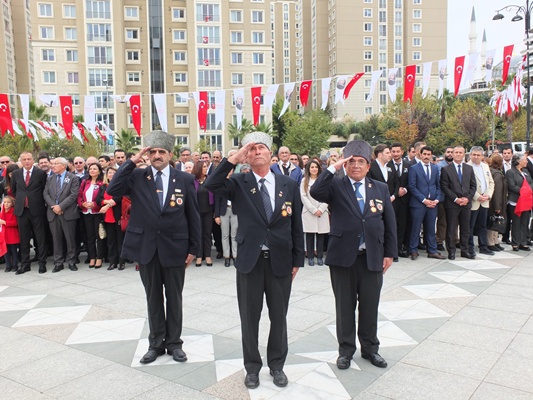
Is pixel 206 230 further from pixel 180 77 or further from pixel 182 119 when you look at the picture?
pixel 180 77

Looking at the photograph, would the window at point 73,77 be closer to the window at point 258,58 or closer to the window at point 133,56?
the window at point 133,56

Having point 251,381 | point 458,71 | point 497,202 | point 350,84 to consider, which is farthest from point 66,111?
point 251,381

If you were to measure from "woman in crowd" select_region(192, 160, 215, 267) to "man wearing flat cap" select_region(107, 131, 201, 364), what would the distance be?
4.08 metres

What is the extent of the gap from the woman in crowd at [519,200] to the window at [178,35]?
4937cm

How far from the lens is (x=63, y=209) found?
849cm

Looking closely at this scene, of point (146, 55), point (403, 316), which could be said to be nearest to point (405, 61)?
point (146, 55)

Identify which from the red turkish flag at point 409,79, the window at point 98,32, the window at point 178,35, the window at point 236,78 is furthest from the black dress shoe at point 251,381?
the window at point 178,35

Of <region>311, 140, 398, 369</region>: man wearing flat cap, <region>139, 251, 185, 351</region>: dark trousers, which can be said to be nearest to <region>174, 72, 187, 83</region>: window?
<region>139, 251, 185, 351</region>: dark trousers

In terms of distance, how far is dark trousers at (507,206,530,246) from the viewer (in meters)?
9.60

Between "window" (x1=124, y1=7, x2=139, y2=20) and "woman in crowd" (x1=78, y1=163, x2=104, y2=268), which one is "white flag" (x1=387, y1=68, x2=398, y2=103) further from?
"window" (x1=124, y1=7, x2=139, y2=20)

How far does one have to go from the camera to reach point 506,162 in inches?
410

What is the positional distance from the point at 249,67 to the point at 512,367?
174 feet

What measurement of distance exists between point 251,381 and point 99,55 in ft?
177

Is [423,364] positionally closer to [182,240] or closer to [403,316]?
[403,316]
